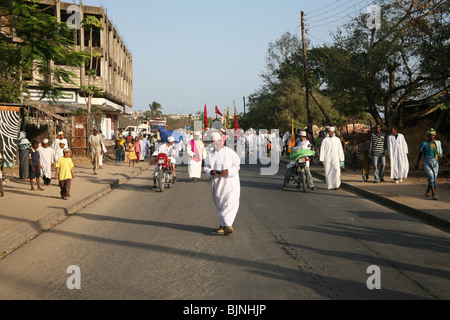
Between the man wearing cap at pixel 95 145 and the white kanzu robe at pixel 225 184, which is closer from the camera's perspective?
the white kanzu robe at pixel 225 184

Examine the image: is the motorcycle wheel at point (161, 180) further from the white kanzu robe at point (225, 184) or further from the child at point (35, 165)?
the white kanzu robe at point (225, 184)

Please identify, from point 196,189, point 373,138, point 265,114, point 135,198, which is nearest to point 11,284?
point 135,198

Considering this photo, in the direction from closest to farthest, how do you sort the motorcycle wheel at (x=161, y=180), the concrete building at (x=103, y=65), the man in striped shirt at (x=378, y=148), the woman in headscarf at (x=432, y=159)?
the woman in headscarf at (x=432, y=159), the motorcycle wheel at (x=161, y=180), the man in striped shirt at (x=378, y=148), the concrete building at (x=103, y=65)

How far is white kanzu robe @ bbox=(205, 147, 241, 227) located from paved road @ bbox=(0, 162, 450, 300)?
0.42 meters

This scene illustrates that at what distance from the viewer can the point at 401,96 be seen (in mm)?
20297

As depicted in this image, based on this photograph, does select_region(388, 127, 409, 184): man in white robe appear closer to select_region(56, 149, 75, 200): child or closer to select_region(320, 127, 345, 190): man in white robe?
select_region(320, 127, 345, 190): man in white robe

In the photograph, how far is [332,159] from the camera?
1523 centimetres

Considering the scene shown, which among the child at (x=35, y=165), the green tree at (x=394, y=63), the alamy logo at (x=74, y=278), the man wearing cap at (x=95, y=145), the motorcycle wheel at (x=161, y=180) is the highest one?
the green tree at (x=394, y=63)

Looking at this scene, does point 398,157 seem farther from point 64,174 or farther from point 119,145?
point 119,145

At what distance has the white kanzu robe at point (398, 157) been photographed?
15.6 meters

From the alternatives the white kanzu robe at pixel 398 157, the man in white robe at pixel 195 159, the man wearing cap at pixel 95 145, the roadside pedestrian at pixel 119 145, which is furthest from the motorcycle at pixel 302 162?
the roadside pedestrian at pixel 119 145

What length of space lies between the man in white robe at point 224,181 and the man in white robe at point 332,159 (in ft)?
23.2

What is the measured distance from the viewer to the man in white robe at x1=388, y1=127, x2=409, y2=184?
15633 mm
